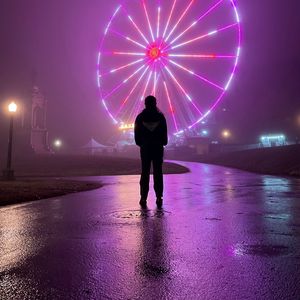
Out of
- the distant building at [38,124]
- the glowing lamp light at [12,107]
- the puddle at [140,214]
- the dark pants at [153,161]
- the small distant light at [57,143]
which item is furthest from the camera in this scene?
the small distant light at [57,143]

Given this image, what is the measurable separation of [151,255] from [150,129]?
3717mm

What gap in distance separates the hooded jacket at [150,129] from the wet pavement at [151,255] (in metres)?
1.47

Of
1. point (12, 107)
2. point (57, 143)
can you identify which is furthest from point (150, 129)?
point (57, 143)

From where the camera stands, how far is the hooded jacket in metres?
6.65

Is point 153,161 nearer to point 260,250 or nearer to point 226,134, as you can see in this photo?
point 260,250

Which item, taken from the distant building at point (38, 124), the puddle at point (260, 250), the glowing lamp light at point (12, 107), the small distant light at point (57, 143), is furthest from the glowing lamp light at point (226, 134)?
the puddle at point (260, 250)

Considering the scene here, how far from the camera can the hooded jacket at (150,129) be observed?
6.65m

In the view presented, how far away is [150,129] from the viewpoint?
666cm

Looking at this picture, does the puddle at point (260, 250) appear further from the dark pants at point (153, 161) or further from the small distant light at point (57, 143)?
the small distant light at point (57, 143)

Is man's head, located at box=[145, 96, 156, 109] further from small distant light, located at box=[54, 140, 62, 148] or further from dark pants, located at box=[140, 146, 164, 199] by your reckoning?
small distant light, located at box=[54, 140, 62, 148]

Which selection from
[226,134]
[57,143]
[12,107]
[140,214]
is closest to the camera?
[140,214]

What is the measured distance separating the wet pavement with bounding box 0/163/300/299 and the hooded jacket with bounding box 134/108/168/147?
4.83 ft

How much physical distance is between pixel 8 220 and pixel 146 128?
284cm

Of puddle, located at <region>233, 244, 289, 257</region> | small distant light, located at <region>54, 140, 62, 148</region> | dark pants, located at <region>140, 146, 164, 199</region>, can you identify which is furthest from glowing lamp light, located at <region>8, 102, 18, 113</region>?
small distant light, located at <region>54, 140, 62, 148</region>
